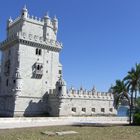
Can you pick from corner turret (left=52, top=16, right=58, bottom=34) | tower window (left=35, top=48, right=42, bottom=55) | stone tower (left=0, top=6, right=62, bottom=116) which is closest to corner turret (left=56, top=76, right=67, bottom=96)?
stone tower (left=0, top=6, right=62, bottom=116)

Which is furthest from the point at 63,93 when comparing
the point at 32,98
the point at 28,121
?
the point at 28,121

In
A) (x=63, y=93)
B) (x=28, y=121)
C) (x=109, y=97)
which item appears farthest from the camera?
(x=109, y=97)

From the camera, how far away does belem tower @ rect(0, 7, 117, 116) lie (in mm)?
51219

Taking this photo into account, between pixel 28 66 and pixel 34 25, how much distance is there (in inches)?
368

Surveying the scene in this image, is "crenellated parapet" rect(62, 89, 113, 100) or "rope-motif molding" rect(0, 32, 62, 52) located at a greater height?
"rope-motif molding" rect(0, 32, 62, 52)

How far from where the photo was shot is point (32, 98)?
173 feet

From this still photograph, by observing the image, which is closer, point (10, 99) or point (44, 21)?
point (10, 99)

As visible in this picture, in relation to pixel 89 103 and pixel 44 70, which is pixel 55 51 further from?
pixel 89 103

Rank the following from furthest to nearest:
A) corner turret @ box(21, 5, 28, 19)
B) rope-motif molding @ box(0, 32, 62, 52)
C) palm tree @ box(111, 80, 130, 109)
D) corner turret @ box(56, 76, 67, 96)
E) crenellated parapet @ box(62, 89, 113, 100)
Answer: corner turret @ box(21, 5, 28, 19)
crenellated parapet @ box(62, 89, 113, 100)
rope-motif molding @ box(0, 32, 62, 52)
corner turret @ box(56, 76, 67, 96)
palm tree @ box(111, 80, 130, 109)

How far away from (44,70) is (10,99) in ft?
29.6

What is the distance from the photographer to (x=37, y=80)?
53.6m

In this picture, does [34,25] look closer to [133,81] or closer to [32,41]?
[32,41]

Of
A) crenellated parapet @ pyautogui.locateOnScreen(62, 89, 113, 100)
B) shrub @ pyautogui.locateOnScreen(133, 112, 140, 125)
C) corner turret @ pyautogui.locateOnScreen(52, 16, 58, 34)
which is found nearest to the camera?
shrub @ pyautogui.locateOnScreen(133, 112, 140, 125)

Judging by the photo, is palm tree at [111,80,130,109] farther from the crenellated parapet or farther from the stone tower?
the stone tower
